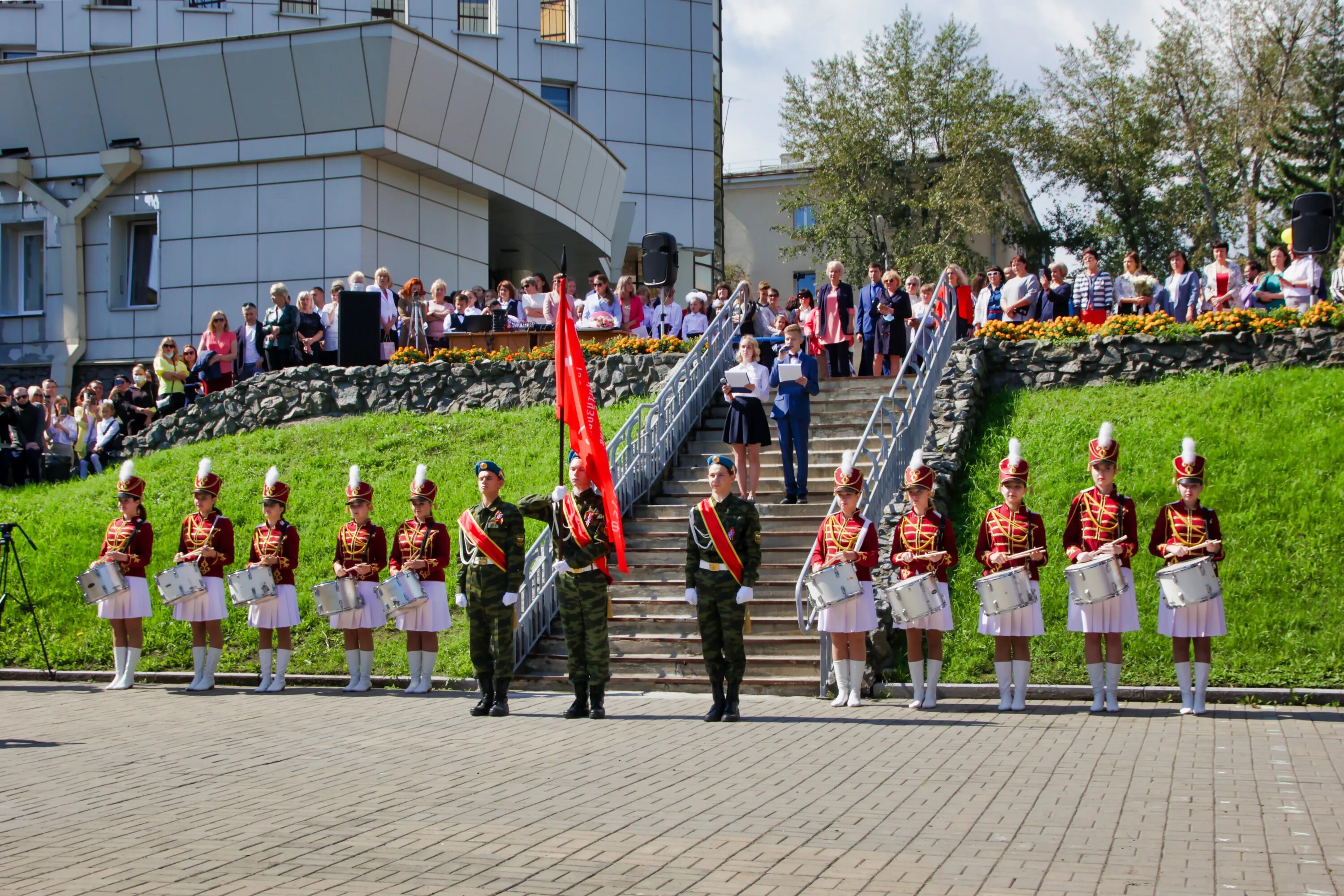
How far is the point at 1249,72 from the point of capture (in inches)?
1657

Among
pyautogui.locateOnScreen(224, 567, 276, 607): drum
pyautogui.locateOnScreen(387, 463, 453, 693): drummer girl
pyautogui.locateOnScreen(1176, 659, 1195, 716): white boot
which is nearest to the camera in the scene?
pyautogui.locateOnScreen(1176, 659, 1195, 716): white boot

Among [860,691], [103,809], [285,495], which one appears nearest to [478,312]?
[285,495]

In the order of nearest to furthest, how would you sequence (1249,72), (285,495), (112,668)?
(285,495)
(112,668)
(1249,72)

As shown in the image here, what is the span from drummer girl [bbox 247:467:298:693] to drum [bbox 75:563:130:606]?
4.34 feet

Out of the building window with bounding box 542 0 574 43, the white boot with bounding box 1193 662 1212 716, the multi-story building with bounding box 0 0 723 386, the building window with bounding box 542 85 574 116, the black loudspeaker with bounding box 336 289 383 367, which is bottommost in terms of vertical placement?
the white boot with bounding box 1193 662 1212 716

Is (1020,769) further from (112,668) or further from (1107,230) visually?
(1107,230)

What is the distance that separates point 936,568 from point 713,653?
80.0 inches

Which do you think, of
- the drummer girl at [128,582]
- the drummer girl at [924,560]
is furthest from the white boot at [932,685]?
the drummer girl at [128,582]

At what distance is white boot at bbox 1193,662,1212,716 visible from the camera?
34.2 feet

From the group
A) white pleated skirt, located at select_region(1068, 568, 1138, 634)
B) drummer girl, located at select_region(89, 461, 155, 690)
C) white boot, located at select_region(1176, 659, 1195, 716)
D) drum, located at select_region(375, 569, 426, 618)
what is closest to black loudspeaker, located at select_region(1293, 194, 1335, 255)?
white pleated skirt, located at select_region(1068, 568, 1138, 634)

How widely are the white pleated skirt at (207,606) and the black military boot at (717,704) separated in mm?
5199

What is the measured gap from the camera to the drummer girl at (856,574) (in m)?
11.1

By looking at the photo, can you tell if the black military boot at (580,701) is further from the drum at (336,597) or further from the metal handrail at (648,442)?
the drum at (336,597)

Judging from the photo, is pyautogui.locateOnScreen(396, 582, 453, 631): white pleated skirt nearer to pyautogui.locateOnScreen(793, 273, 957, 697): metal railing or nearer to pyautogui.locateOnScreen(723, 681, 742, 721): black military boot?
pyautogui.locateOnScreen(723, 681, 742, 721): black military boot
